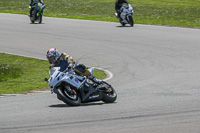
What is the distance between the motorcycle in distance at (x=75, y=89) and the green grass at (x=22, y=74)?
3.73 metres

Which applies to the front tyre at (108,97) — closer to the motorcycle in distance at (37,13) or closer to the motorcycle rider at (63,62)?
the motorcycle rider at (63,62)

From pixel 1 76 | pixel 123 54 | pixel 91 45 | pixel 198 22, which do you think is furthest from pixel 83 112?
pixel 198 22

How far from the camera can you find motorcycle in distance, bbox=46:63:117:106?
1159 centimetres

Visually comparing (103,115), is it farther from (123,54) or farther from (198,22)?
(198,22)

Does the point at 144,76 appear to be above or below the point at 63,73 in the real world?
below

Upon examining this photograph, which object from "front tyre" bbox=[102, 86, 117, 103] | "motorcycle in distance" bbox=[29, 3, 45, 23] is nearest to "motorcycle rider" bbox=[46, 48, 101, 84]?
"front tyre" bbox=[102, 86, 117, 103]

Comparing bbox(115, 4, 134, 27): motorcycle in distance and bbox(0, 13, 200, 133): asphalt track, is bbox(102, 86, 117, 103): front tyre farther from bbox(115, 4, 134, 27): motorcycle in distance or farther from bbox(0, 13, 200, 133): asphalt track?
bbox(115, 4, 134, 27): motorcycle in distance

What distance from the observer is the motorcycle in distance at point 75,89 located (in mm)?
11586

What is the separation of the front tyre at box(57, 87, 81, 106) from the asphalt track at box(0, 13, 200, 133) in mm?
174

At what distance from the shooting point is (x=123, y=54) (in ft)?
73.8

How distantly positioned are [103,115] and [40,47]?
50.8ft

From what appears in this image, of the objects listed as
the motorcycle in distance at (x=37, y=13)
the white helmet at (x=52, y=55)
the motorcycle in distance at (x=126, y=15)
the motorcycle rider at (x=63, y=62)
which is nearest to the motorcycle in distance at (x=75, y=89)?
the motorcycle rider at (x=63, y=62)

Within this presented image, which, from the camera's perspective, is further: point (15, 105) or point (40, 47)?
point (40, 47)

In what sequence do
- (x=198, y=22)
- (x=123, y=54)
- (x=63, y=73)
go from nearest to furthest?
(x=63, y=73)
(x=123, y=54)
(x=198, y=22)
